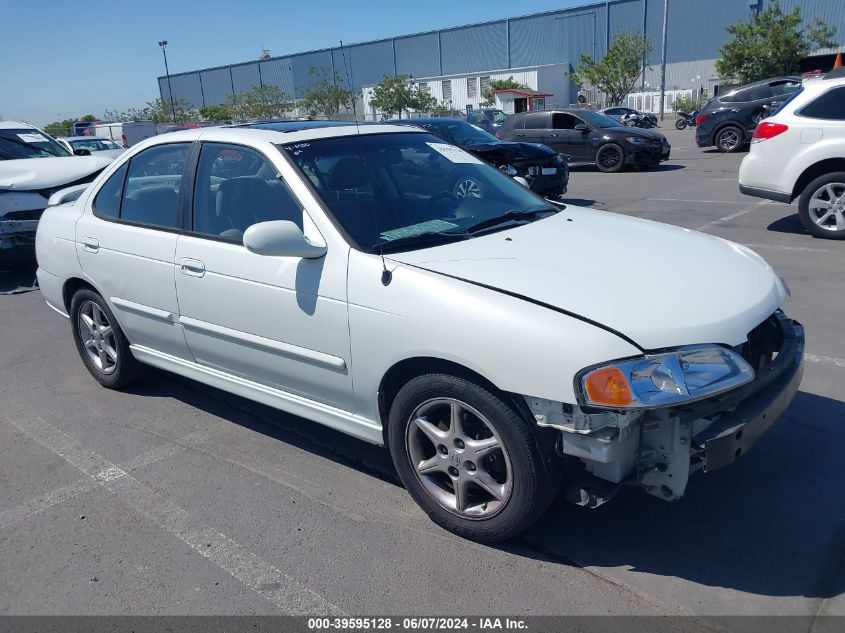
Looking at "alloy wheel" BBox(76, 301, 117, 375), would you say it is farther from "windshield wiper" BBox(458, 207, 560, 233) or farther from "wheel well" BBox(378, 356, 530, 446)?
"windshield wiper" BBox(458, 207, 560, 233)

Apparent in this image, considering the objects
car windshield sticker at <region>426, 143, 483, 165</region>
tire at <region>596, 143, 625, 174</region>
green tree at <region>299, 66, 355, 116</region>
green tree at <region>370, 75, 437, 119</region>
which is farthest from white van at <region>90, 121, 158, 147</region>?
car windshield sticker at <region>426, 143, 483, 165</region>

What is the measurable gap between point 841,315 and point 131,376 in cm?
536

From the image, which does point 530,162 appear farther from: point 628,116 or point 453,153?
point 628,116

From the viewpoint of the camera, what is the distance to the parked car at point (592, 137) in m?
15.9

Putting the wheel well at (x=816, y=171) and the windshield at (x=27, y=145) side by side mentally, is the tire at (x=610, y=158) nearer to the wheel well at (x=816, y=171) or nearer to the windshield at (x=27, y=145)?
the wheel well at (x=816, y=171)

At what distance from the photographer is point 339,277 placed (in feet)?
10.4

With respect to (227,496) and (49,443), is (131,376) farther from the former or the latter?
(227,496)

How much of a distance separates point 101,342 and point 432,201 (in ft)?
8.82

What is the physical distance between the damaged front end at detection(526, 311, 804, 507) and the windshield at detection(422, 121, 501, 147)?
9.84 meters

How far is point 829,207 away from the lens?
26.2 ft

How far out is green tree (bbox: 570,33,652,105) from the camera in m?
46.3

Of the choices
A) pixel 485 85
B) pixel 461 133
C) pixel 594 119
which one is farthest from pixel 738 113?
pixel 485 85

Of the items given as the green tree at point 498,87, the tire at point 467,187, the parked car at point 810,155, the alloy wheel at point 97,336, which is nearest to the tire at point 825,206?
the parked car at point 810,155

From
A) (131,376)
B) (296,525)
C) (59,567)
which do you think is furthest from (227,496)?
(131,376)
